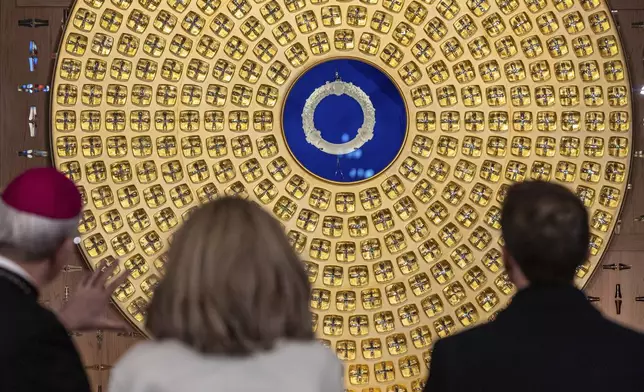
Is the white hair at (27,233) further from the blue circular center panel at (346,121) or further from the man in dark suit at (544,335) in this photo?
the blue circular center panel at (346,121)

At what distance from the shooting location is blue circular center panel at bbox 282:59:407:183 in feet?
19.6

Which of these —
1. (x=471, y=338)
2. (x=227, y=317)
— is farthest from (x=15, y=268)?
(x=471, y=338)

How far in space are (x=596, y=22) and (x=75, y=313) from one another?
13.6ft

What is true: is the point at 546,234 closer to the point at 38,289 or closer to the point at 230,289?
the point at 230,289

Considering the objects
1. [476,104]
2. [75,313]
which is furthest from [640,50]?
[75,313]

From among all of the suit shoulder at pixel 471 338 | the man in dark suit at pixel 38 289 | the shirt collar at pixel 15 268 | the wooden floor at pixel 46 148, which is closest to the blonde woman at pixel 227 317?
the suit shoulder at pixel 471 338

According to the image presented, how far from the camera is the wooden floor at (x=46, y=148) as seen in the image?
5844 millimetres

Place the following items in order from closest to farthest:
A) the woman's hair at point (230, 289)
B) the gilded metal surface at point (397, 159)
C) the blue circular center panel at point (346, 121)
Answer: the woman's hair at point (230, 289), the gilded metal surface at point (397, 159), the blue circular center panel at point (346, 121)

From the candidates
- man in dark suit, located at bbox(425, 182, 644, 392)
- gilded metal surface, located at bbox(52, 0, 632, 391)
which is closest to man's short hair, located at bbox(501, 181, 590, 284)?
man in dark suit, located at bbox(425, 182, 644, 392)

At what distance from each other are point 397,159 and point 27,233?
11.4ft

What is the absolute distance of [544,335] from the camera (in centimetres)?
246

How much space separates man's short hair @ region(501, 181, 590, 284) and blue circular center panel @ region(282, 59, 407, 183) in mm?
3478

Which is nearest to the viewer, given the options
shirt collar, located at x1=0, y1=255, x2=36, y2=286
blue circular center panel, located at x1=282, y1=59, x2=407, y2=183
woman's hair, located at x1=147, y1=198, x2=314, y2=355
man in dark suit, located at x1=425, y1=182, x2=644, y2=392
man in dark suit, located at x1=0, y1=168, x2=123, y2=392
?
woman's hair, located at x1=147, y1=198, x2=314, y2=355

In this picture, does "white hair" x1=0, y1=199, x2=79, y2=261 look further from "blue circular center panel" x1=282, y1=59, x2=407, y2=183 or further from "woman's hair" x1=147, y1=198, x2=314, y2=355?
"blue circular center panel" x1=282, y1=59, x2=407, y2=183
